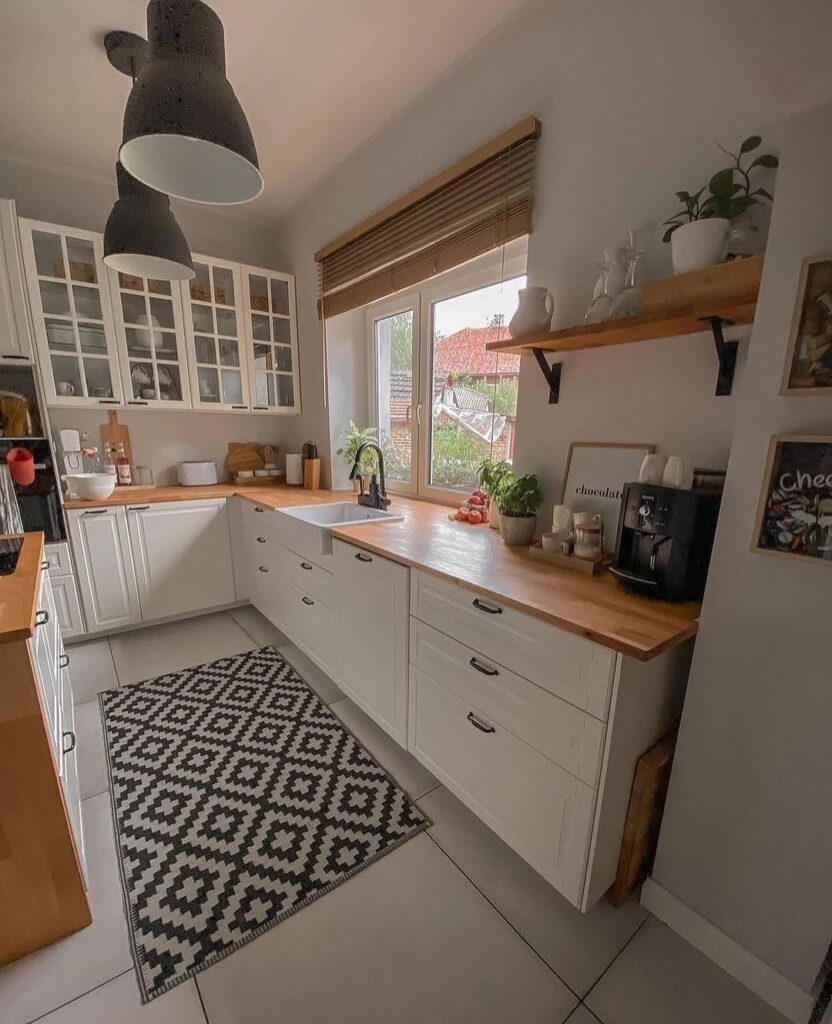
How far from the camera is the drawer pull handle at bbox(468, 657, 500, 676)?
1209 millimetres

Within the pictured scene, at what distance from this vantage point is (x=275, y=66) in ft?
5.61

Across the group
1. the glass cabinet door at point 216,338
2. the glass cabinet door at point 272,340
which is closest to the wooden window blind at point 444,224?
the glass cabinet door at point 272,340

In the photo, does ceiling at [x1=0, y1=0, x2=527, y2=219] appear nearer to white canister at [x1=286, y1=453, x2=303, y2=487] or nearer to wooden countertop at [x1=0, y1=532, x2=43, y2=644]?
white canister at [x1=286, y1=453, x2=303, y2=487]

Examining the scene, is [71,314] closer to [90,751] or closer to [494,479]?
[90,751]

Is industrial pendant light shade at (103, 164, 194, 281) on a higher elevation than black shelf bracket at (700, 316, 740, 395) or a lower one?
higher

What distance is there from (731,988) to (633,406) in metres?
1.52

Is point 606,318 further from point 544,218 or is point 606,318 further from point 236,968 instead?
point 236,968

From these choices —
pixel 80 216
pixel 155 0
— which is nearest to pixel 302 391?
pixel 80 216

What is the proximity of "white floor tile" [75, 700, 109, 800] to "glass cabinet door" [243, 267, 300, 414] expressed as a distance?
2.00 meters

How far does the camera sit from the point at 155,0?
950 mm

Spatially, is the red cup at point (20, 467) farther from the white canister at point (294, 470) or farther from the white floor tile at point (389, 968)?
the white floor tile at point (389, 968)

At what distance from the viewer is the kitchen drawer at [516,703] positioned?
1.01 m

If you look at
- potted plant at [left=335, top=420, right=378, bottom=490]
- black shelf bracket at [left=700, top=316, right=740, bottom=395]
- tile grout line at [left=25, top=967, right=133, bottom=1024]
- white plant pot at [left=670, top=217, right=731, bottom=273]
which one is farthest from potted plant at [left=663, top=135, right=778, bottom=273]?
tile grout line at [left=25, top=967, right=133, bottom=1024]

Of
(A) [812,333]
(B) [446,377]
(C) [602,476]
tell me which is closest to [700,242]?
(A) [812,333]
